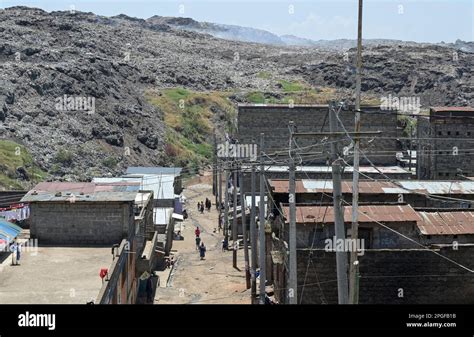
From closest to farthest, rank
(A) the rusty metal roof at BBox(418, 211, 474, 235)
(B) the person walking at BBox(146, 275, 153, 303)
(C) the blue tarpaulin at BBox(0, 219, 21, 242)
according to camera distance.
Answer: (C) the blue tarpaulin at BBox(0, 219, 21, 242), (A) the rusty metal roof at BBox(418, 211, 474, 235), (B) the person walking at BBox(146, 275, 153, 303)

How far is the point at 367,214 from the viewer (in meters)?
19.3

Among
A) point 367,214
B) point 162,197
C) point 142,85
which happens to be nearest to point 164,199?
point 162,197

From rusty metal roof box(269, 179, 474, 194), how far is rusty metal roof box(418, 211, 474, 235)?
390 cm

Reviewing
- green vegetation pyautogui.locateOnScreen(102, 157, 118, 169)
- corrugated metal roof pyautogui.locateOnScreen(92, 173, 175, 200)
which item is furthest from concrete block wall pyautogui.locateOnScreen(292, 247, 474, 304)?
green vegetation pyautogui.locateOnScreen(102, 157, 118, 169)

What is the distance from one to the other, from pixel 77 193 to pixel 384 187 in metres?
Result: 11.2

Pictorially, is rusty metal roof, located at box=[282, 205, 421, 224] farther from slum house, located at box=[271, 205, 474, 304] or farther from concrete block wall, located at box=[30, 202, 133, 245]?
concrete block wall, located at box=[30, 202, 133, 245]

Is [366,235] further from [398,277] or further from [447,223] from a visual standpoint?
[447,223]

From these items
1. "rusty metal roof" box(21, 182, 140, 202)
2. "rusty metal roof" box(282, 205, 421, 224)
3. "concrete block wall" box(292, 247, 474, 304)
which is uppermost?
"rusty metal roof" box(21, 182, 140, 202)

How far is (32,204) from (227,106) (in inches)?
2377

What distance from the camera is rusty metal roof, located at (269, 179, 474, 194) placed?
25208 millimetres

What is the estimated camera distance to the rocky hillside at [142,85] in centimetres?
5516

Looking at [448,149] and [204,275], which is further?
[448,149]
